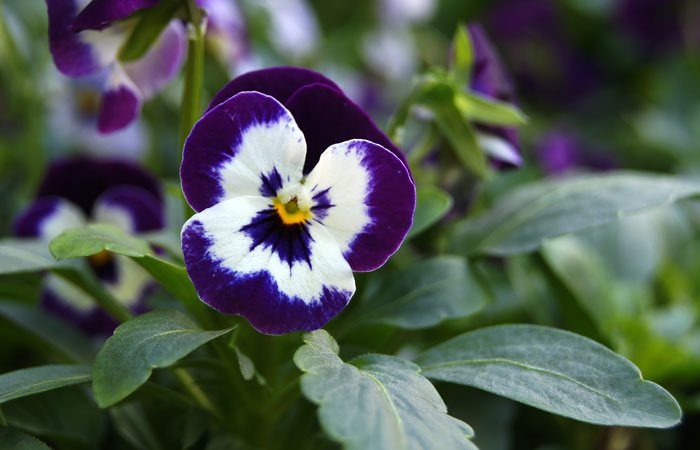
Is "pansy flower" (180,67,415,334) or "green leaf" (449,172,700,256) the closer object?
"pansy flower" (180,67,415,334)

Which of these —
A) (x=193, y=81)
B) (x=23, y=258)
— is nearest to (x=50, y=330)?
(x=23, y=258)

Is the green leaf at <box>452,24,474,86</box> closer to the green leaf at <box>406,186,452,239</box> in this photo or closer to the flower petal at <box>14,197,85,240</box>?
the green leaf at <box>406,186,452,239</box>

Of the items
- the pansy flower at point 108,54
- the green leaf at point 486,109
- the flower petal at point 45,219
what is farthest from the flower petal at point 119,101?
the green leaf at point 486,109

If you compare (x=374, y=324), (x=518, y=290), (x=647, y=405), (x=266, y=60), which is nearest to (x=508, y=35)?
(x=266, y=60)

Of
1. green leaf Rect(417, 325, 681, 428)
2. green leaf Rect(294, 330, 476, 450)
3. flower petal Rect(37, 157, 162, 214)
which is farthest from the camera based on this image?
flower petal Rect(37, 157, 162, 214)

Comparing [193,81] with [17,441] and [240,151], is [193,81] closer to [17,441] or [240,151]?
[240,151]

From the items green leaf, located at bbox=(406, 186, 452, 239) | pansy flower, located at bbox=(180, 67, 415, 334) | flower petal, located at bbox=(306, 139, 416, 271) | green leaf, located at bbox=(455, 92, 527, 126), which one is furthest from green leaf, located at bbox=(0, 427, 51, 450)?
green leaf, located at bbox=(455, 92, 527, 126)

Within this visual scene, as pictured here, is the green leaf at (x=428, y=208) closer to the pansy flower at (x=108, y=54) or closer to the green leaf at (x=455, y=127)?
the green leaf at (x=455, y=127)
